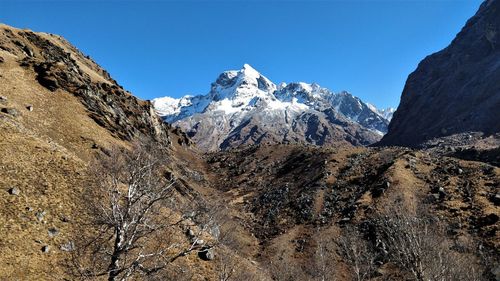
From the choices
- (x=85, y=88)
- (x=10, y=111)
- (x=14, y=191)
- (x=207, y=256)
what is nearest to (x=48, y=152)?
(x=14, y=191)

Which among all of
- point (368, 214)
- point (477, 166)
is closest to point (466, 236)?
point (368, 214)

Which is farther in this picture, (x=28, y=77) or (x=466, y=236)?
(x=28, y=77)

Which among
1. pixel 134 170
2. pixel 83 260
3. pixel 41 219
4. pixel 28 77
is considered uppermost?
pixel 28 77

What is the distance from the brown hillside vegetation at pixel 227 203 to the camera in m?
27.8

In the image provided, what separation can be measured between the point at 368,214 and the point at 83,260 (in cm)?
5196

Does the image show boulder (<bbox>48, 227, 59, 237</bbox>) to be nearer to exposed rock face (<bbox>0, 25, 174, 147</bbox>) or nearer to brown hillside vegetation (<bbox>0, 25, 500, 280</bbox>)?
brown hillside vegetation (<bbox>0, 25, 500, 280</bbox>)

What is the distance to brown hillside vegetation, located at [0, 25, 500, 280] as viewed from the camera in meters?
27.8

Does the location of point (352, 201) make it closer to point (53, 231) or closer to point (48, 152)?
point (48, 152)

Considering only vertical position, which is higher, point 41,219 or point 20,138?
point 20,138

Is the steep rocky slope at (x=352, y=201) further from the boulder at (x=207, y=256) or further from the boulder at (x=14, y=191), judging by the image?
the boulder at (x=14, y=191)

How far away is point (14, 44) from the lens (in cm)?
8950

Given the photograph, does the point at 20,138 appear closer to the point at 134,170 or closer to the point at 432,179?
the point at 134,170

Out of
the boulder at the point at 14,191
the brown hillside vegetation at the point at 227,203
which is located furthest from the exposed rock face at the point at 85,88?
the boulder at the point at 14,191

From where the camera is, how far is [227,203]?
8931 cm
